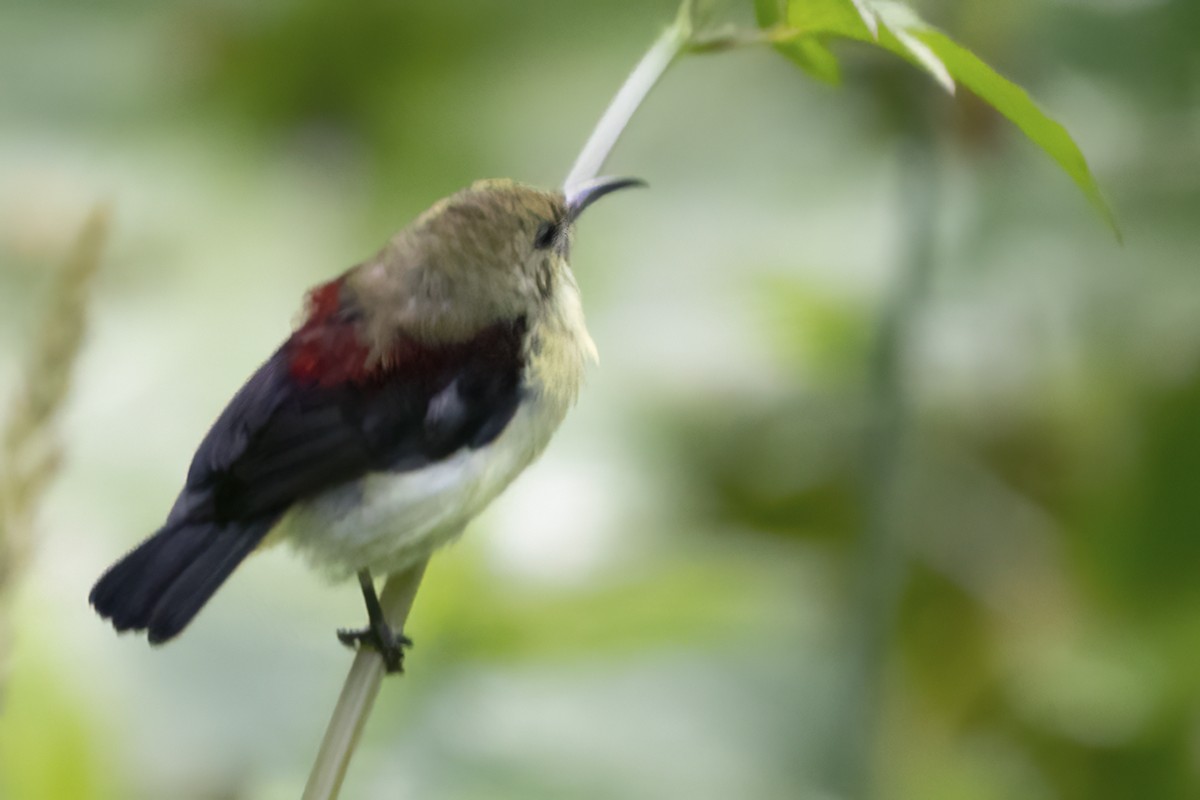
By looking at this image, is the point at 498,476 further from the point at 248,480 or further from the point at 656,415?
the point at 656,415

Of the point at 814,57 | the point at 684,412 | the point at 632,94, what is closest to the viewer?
Result: the point at 632,94

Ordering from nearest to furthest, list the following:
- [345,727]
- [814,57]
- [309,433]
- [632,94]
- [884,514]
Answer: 1. [345,727]
2. [632,94]
3. [814,57]
4. [309,433]
5. [884,514]

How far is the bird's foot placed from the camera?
143 cm

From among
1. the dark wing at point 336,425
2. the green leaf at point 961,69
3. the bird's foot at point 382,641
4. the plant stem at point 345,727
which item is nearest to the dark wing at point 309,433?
the dark wing at point 336,425

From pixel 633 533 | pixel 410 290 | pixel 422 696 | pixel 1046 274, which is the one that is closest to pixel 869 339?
pixel 1046 274

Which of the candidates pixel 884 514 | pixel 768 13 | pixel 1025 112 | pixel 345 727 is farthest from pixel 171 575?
pixel 884 514

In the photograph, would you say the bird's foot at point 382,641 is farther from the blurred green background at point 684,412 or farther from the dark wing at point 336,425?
the blurred green background at point 684,412

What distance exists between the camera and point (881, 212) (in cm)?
362

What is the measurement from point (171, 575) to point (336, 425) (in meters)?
0.24

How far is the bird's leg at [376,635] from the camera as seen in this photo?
1.49 metres

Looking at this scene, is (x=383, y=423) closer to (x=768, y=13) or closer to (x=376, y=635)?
(x=376, y=635)

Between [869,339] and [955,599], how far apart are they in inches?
22.4

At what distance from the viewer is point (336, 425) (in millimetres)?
1603

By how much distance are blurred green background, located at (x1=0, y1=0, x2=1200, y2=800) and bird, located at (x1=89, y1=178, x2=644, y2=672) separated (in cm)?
54
